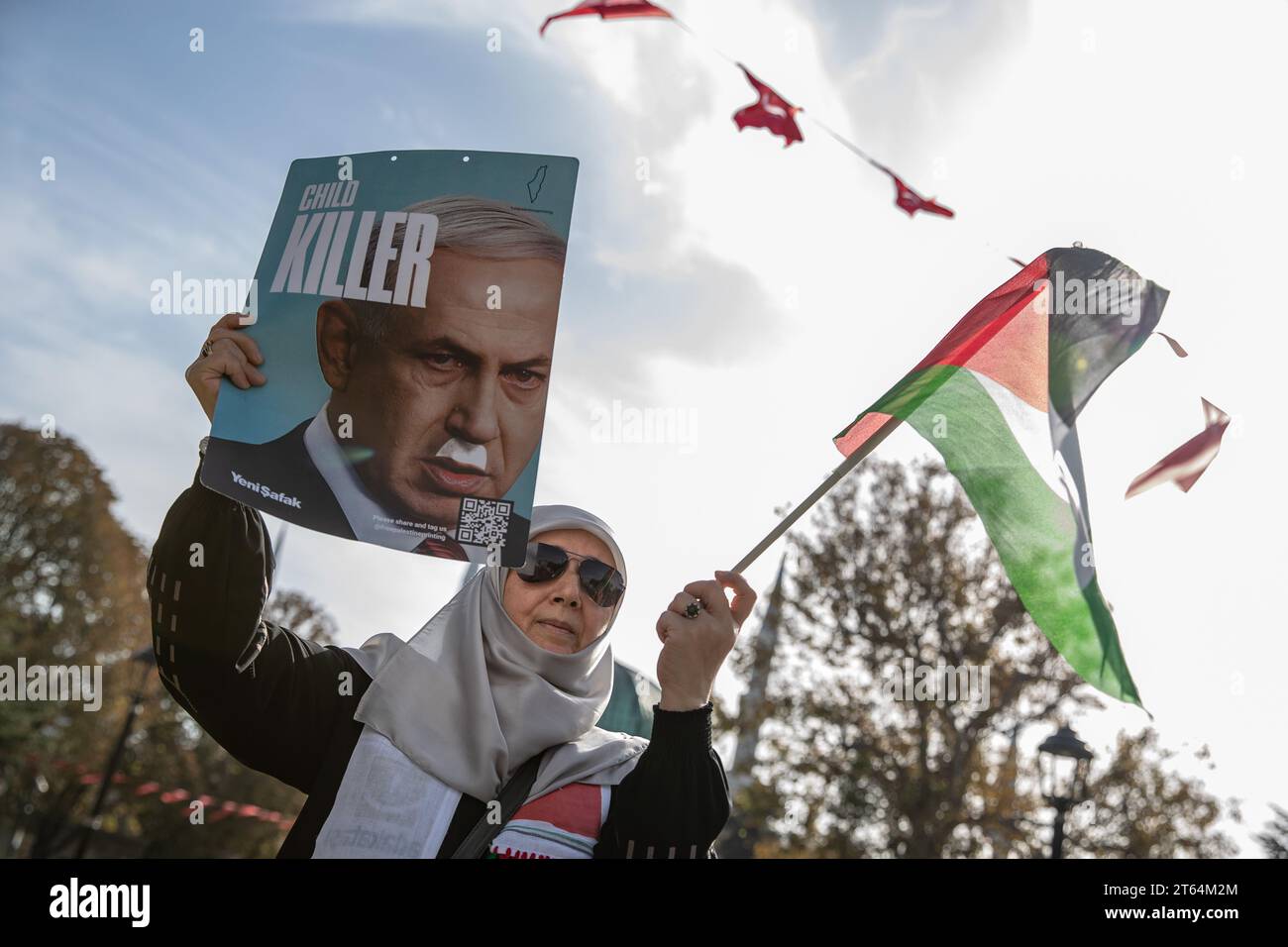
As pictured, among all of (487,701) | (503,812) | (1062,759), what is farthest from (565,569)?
(1062,759)

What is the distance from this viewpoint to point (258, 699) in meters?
2.74

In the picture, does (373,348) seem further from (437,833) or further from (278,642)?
(437,833)

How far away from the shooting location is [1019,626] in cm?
1642

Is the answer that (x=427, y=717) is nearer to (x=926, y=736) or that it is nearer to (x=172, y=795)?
(x=926, y=736)

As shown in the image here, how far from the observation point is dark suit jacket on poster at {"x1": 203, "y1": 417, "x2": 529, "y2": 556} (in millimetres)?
2604

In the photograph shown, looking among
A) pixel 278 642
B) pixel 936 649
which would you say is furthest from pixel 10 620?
pixel 278 642

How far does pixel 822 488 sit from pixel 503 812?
123 centimetres

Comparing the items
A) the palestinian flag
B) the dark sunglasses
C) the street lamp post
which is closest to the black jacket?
the dark sunglasses

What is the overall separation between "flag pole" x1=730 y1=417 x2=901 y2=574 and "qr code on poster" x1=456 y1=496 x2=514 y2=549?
2.13 ft

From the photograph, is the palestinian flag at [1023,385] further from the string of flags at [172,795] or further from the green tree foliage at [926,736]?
the string of flags at [172,795]

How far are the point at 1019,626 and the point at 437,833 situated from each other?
1509 cm

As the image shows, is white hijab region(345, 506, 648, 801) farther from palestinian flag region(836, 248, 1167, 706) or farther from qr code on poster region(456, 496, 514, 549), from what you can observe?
palestinian flag region(836, 248, 1167, 706)
